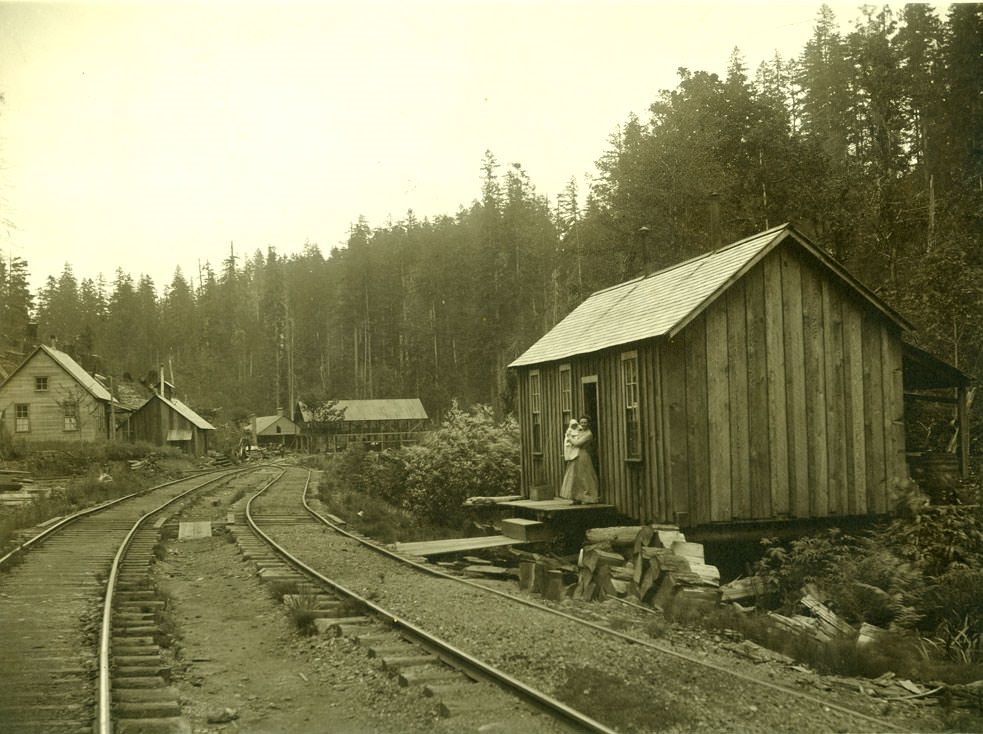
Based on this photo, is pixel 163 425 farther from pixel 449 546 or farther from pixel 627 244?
pixel 449 546

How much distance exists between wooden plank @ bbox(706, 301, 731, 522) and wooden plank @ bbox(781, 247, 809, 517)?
120 cm

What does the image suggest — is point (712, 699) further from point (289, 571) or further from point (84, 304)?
point (84, 304)

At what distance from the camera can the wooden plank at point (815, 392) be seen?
1459cm

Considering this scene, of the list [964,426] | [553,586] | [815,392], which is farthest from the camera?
[964,426]

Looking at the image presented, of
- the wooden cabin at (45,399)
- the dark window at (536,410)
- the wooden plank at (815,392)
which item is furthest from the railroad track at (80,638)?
the wooden cabin at (45,399)

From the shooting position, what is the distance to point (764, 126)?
117 feet

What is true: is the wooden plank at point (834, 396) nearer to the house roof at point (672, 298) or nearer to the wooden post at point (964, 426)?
the house roof at point (672, 298)

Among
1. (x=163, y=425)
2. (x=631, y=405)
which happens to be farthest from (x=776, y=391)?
(x=163, y=425)

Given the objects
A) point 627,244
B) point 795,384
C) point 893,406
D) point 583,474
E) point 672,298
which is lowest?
point 583,474

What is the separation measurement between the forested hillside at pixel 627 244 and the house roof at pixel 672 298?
5.05 ft

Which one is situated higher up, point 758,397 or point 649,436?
point 758,397

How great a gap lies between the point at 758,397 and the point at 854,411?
6.40ft

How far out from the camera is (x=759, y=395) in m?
14.4

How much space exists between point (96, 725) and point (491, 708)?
285cm
